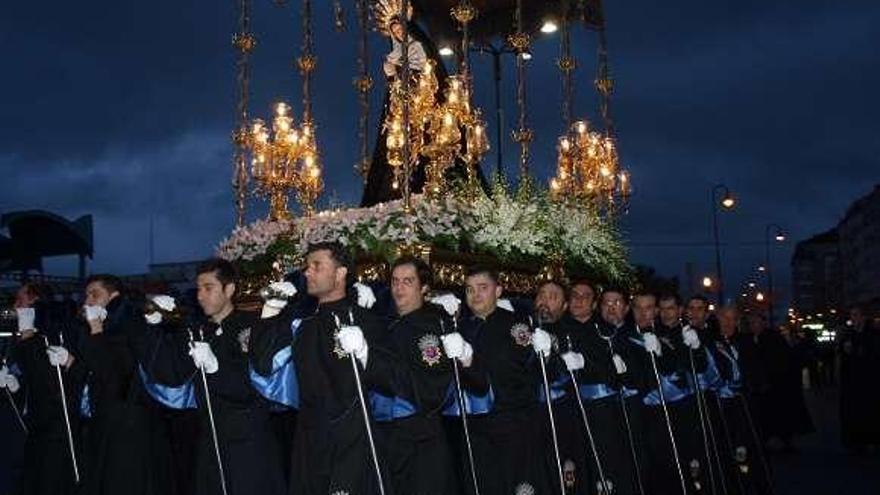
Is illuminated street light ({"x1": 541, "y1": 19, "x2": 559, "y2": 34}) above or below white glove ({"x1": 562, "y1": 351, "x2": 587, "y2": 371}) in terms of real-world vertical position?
above

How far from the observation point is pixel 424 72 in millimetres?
13391

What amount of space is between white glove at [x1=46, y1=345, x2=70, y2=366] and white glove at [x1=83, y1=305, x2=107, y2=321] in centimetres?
61

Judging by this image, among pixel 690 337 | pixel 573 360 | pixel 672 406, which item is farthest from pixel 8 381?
pixel 690 337

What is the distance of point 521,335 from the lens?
7621mm

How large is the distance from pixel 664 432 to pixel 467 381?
11.1 feet

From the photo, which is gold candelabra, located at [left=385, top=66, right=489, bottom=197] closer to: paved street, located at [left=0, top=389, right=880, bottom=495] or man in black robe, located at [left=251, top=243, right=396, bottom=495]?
paved street, located at [left=0, top=389, right=880, bottom=495]

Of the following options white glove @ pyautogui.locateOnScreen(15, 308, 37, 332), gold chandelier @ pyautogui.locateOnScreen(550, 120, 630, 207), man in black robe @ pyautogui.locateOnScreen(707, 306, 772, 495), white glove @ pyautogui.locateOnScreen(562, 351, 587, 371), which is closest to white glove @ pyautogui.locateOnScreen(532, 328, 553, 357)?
white glove @ pyautogui.locateOnScreen(562, 351, 587, 371)

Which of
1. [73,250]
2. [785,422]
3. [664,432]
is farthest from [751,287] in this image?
[664,432]

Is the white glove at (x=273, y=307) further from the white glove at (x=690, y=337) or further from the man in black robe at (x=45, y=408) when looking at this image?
the white glove at (x=690, y=337)

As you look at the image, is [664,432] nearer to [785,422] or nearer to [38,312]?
[38,312]

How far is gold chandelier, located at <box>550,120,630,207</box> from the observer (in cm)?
1609

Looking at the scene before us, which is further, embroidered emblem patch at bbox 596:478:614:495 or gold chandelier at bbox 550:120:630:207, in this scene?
gold chandelier at bbox 550:120:630:207

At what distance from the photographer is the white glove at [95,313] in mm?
7613

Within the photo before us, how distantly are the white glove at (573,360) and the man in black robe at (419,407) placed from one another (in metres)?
1.70
